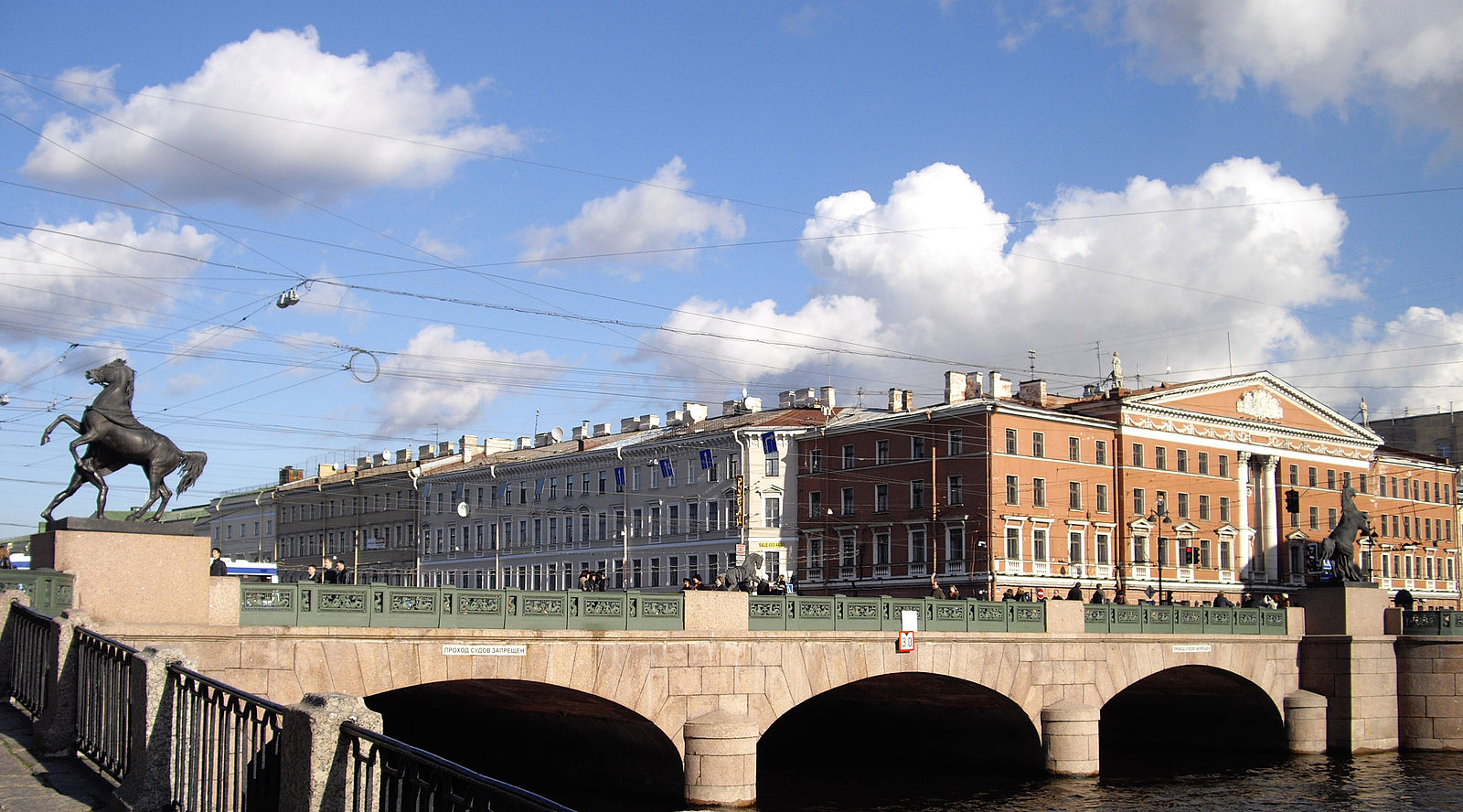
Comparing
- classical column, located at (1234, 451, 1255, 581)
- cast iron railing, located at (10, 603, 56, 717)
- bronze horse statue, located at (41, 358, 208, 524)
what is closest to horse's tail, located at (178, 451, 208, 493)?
bronze horse statue, located at (41, 358, 208, 524)

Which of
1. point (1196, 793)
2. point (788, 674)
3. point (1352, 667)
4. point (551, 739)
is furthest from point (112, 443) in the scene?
point (1352, 667)

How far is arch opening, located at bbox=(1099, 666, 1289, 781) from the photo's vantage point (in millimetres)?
36625

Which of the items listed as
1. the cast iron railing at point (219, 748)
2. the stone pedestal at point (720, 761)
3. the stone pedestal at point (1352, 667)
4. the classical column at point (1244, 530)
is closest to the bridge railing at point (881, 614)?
the stone pedestal at point (720, 761)

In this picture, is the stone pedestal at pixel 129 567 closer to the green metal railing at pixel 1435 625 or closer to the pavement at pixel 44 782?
Answer: the pavement at pixel 44 782

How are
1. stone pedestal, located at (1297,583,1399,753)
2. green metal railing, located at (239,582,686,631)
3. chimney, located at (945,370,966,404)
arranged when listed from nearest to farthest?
green metal railing, located at (239,582,686,631), stone pedestal, located at (1297,583,1399,753), chimney, located at (945,370,966,404)

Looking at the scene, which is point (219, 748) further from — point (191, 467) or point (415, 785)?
point (191, 467)

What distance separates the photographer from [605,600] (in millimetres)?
24391

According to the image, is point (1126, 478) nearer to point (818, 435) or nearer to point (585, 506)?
point (818, 435)

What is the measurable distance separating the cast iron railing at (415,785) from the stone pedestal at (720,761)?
1847 cm

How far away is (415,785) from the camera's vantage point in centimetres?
609

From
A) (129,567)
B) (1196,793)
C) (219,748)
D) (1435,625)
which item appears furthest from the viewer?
(1435,625)

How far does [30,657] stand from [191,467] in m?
5.94

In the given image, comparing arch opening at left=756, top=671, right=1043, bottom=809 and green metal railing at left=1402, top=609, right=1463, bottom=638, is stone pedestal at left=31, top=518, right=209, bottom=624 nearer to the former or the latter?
arch opening at left=756, top=671, right=1043, bottom=809

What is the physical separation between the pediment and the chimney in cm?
832
